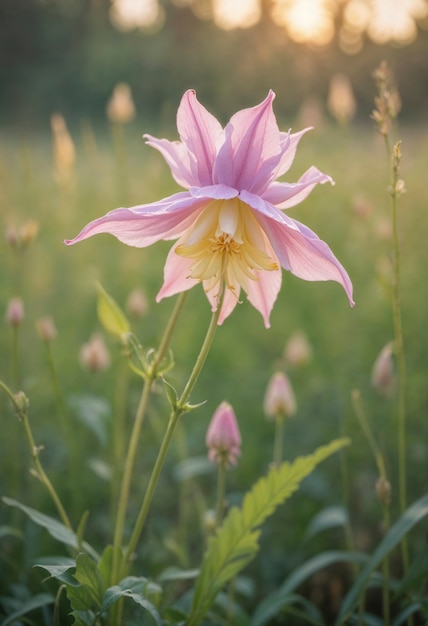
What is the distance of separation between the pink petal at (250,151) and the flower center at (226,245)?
4 centimetres

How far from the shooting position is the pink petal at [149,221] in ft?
2.89

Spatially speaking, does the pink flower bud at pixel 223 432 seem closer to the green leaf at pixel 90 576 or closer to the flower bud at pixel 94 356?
the green leaf at pixel 90 576

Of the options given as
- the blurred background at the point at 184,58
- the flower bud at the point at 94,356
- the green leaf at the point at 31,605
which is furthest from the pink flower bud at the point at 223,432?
the blurred background at the point at 184,58

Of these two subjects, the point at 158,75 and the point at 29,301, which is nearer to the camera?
the point at 29,301

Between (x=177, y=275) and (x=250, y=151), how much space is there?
24 cm

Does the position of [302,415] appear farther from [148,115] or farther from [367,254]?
[148,115]

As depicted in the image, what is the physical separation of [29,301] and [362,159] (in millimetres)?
2129

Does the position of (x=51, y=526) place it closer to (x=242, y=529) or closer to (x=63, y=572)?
(x=63, y=572)

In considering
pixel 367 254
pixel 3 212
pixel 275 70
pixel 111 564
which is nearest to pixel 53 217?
pixel 3 212

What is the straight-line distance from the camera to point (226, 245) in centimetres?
96

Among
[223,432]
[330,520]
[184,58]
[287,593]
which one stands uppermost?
[184,58]

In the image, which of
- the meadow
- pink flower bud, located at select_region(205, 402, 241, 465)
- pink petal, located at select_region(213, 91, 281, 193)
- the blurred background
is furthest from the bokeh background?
the blurred background

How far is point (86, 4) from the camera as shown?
41.5 ft

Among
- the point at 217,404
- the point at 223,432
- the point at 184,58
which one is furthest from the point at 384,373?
the point at 184,58
